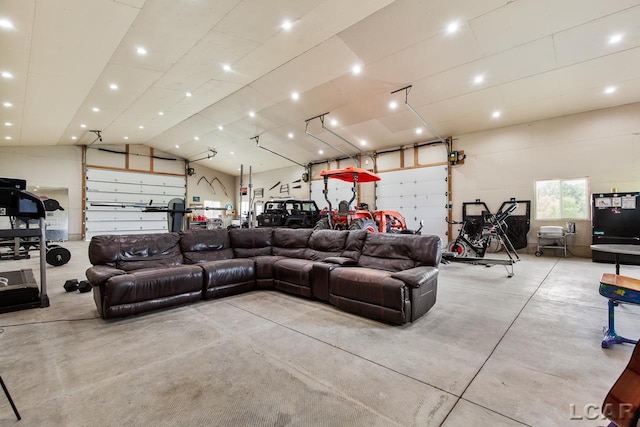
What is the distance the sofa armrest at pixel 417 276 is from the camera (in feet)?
8.95

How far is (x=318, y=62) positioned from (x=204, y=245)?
456 cm

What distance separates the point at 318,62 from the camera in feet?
19.6

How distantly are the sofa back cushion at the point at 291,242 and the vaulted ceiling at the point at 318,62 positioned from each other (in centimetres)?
358

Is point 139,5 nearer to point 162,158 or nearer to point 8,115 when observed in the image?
point 8,115

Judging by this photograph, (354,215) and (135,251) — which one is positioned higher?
(354,215)

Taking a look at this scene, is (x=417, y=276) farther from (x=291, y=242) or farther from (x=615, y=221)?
(x=615, y=221)

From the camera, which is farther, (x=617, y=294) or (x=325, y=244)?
(x=325, y=244)

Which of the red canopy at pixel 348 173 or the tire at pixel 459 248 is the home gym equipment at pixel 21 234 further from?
the tire at pixel 459 248

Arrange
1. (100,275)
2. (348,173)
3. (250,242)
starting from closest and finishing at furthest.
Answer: (100,275), (250,242), (348,173)

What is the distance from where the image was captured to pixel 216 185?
1667 cm

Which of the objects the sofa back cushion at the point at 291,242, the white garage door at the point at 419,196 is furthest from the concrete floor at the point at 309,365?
the white garage door at the point at 419,196

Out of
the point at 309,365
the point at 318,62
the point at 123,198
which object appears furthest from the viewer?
the point at 123,198

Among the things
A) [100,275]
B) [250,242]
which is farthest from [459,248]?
[100,275]

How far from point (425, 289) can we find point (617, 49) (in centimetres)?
598
